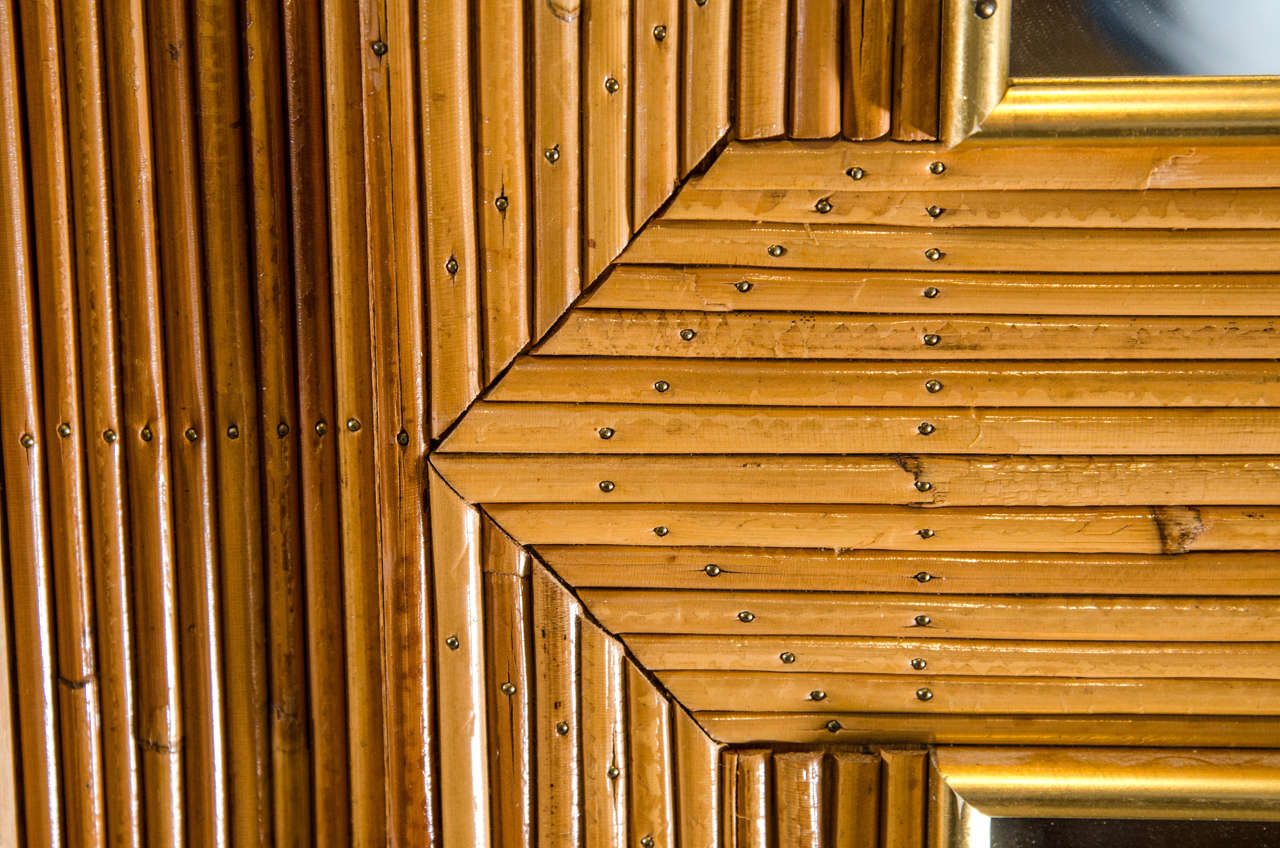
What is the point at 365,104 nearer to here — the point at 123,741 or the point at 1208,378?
the point at 123,741

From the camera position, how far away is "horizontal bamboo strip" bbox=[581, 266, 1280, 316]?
30.9 inches

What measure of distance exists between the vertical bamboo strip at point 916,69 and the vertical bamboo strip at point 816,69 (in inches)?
2.1

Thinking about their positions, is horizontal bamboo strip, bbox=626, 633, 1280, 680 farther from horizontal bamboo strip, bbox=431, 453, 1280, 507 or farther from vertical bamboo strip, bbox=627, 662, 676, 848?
horizontal bamboo strip, bbox=431, 453, 1280, 507

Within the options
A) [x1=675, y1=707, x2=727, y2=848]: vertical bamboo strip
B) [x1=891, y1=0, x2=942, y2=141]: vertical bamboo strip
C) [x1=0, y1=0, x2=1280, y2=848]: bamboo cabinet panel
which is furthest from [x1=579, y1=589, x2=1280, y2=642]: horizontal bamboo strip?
[x1=891, y1=0, x2=942, y2=141]: vertical bamboo strip

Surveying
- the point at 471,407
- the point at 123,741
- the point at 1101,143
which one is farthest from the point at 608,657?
the point at 1101,143

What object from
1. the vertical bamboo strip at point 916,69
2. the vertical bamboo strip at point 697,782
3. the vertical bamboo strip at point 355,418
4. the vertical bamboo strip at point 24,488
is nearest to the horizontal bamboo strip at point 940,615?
the vertical bamboo strip at point 697,782

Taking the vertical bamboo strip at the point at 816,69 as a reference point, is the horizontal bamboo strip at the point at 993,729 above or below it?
below

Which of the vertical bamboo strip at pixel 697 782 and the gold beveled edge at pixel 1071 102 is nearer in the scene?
the gold beveled edge at pixel 1071 102

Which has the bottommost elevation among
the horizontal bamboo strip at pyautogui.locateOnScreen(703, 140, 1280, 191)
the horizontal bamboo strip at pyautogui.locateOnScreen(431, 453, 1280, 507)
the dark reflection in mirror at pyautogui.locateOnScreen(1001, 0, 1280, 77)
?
the horizontal bamboo strip at pyautogui.locateOnScreen(431, 453, 1280, 507)

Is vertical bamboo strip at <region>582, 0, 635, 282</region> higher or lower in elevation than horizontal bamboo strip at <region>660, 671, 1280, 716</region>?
higher

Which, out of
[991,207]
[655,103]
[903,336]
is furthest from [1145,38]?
[655,103]

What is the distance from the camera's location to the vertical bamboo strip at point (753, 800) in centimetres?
85

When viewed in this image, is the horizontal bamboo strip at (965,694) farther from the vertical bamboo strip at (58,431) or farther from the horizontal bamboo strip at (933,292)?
the vertical bamboo strip at (58,431)

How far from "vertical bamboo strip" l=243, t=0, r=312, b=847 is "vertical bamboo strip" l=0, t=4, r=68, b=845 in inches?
9.0
